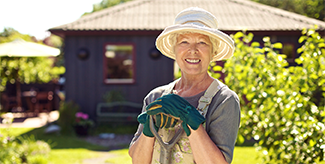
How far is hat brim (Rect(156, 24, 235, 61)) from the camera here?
1.52 meters

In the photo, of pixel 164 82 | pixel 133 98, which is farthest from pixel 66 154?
pixel 164 82

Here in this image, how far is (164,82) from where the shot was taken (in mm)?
10023

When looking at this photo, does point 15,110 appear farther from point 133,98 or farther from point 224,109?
point 224,109

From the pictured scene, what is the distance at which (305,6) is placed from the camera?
22828mm

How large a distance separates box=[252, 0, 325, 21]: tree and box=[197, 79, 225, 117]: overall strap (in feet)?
72.4

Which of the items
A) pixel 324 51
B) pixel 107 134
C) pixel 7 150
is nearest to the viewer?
pixel 324 51

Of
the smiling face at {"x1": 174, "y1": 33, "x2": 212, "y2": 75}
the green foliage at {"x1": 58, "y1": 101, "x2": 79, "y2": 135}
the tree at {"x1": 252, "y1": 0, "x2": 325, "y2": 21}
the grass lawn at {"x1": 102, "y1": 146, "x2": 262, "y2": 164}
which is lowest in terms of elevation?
the grass lawn at {"x1": 102, "y1": 146, "x2": 262, "y2": 164}

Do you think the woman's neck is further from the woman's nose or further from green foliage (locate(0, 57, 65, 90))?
green foliage (locate(0, 57, 65, 90))

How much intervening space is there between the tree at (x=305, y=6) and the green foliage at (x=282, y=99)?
20.2 m

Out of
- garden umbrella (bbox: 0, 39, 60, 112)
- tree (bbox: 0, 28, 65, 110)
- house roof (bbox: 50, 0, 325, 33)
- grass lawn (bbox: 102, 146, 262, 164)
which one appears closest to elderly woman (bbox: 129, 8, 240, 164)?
grass lawn (bbox: 102, 146, 262, 164)

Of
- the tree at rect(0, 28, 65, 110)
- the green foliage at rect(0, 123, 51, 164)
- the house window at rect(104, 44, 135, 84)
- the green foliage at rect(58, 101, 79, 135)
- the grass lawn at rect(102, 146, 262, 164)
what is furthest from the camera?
the tree at rect(0, 28, 65, 110)

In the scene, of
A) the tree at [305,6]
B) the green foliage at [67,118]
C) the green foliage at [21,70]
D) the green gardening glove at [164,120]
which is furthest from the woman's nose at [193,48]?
the tree at [305,6]

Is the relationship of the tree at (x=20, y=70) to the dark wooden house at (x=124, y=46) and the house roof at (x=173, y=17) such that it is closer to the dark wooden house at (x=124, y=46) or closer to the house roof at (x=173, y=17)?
the dark wooden house at (x=124, y=46)

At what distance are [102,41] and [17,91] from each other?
6.45m
